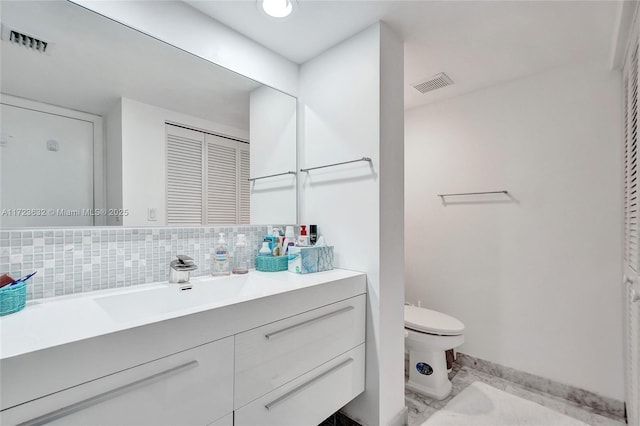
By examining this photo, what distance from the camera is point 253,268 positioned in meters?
Answer: 1.61

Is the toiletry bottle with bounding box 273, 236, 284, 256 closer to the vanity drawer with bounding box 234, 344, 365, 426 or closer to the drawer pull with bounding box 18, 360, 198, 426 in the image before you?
the vanity drawer with bounding box 234, 344, 365, 426

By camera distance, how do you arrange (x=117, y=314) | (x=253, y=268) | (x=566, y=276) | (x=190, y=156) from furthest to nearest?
(x=566, y=276), (x=253, y=268), (x=190, y=156), (x=117, y=314)

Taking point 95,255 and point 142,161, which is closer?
point 95,255

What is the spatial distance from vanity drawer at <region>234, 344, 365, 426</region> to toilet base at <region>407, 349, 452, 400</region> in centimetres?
67

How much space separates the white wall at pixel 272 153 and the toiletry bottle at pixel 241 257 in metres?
0.19

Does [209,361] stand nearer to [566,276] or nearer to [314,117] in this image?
[314,117]

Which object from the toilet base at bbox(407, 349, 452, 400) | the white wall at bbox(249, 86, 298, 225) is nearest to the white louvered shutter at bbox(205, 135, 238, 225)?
the white wall at bbox(249, 86, 298, 225)

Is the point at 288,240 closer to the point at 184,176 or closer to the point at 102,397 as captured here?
the point at 184,176

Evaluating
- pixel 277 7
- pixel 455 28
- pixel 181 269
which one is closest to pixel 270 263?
pixel 181 269

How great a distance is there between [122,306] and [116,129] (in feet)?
2.35

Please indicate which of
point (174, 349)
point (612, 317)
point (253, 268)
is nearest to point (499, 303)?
point (612, 317)

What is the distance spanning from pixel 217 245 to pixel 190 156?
46cm

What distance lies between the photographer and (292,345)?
43.9 inches

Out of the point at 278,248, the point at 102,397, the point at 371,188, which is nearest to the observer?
the point at 102,397
